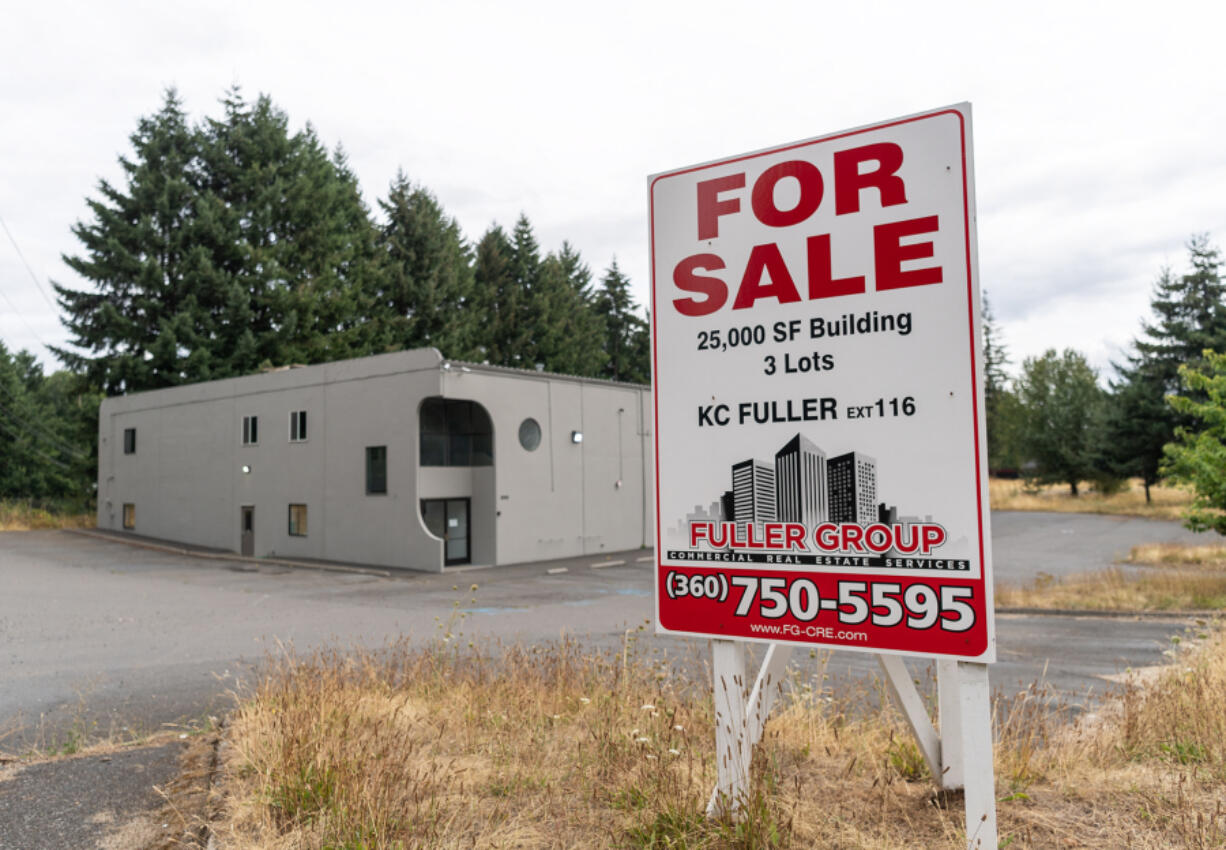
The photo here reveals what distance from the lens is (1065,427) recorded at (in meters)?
54.4

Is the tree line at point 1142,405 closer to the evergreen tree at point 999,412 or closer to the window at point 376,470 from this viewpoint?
the evergreen tree at point 999,412

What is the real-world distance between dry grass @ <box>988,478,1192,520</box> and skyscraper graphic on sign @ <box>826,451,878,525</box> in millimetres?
43562

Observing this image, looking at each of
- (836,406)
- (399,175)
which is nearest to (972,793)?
(836,406)

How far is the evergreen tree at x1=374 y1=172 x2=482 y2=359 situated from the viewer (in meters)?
48.4

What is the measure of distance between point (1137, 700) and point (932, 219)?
3870mm

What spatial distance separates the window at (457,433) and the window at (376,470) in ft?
4.71

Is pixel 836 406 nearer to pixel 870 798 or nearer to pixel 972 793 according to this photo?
pixel 972 793

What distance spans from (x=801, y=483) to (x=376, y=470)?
23.7m

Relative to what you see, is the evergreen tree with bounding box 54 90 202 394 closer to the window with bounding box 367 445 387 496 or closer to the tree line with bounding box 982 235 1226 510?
the window with bounding box 367 445 387 496

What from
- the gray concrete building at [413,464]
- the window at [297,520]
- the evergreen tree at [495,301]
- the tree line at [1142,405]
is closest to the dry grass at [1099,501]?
the tree line at [1142,405]

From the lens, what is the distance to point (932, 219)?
11.4 feet

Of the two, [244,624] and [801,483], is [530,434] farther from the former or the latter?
[801,483]

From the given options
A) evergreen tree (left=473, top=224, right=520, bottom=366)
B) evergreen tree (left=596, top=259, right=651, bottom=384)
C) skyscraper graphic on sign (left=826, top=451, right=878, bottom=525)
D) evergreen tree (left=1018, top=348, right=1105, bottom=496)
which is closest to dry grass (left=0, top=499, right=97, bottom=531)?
evergreen tree (left=473, top=224, right=520, bottom=366)

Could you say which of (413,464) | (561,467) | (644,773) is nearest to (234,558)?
(413,464)
